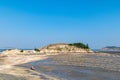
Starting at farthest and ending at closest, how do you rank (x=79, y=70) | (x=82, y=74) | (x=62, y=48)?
(x=62, y=48)
(x=79, y=70)
(x=82, y=74)

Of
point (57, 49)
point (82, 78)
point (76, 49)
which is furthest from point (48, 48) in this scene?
point (82, 78)

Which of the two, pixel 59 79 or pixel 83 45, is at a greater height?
pixel 83 45

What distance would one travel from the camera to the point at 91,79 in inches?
1099

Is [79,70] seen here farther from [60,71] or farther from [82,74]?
[82,74]

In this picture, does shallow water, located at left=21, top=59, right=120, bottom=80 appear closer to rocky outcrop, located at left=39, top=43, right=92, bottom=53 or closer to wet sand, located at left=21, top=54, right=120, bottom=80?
wet sand, located at left=21, top=54, right=120, bottom=80

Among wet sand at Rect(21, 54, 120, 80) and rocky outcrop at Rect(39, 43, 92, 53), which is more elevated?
rocky outcrop at Rect(39, 43, 92, 53)

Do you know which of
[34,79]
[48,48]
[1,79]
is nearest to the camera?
[1,79]

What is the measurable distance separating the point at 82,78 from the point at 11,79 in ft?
26.2

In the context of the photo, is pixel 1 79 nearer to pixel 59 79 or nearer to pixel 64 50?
pixel 59 79

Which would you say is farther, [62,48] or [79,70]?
[62,48]

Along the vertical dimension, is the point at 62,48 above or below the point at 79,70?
above

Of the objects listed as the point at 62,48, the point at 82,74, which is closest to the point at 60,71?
the point at 82,74

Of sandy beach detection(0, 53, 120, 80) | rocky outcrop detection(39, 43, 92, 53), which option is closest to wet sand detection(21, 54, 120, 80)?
sandy beach detection(0, 53, 120, 80)

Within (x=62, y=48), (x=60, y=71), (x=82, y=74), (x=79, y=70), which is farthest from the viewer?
(x=62, y=48)
